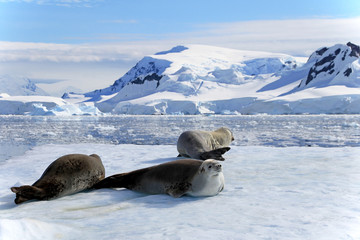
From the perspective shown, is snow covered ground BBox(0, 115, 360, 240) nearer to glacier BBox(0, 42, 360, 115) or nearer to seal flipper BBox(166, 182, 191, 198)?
seal flipper BBox(166, 182, 191, 198)

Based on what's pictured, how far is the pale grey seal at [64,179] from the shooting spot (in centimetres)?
399

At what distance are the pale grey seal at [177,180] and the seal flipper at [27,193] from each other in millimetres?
695

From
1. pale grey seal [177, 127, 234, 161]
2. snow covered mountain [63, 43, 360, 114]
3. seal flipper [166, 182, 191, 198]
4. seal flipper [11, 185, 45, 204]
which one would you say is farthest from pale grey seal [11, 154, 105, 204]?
snow covered mountain [63, 43, 360, 114]

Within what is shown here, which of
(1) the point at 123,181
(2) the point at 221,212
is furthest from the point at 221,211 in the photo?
(1) the point at 123,181

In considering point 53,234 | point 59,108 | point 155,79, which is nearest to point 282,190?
point 53,234

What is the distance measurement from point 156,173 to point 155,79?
142m

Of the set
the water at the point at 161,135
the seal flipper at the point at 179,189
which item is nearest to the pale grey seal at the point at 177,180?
the seal flipper at the point at 179,189

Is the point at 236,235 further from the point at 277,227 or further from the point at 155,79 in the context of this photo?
the point at 155,79

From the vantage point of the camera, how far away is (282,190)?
4160mm

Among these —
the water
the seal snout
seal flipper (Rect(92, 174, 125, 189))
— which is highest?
the seal snout

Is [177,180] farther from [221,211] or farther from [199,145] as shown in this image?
[199,145]

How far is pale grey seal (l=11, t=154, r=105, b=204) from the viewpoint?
399 centimetres

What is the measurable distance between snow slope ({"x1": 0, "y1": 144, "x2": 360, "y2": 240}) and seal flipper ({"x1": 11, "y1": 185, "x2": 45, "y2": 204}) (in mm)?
104

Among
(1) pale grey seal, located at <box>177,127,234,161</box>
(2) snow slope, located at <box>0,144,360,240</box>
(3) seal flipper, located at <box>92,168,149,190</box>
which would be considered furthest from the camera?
(1) pale grey seal, located at <box>177,127,234,161</box>
